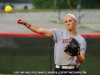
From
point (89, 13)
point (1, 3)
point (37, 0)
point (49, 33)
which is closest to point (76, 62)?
point (49, 33)

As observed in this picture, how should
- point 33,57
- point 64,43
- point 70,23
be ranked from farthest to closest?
point 33,57 → point 64,43 → point 70,23

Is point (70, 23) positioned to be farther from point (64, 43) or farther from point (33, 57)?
point (33, 57)

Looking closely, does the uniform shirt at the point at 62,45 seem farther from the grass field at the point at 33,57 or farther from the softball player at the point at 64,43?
the grass field at the point at 33,57

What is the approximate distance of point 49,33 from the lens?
5.51 metres

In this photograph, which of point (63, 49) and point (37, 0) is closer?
point (63, 49)

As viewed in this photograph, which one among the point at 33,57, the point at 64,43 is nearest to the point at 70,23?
the point at 64,43

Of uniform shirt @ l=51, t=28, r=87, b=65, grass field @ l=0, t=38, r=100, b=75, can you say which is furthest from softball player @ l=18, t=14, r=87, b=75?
grass field @ l=0, t=38, r=100, b=75

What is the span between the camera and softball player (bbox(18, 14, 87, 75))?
5.36 meters

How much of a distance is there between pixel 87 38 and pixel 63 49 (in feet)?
13.7

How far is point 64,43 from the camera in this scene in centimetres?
540

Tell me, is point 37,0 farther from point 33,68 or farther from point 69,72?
point 69,72

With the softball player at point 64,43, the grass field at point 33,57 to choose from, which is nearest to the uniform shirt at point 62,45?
the softball player at point 64,43

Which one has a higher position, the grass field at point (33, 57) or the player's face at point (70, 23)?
the player's face at point (70, 23)

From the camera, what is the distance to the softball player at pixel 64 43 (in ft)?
17.6
